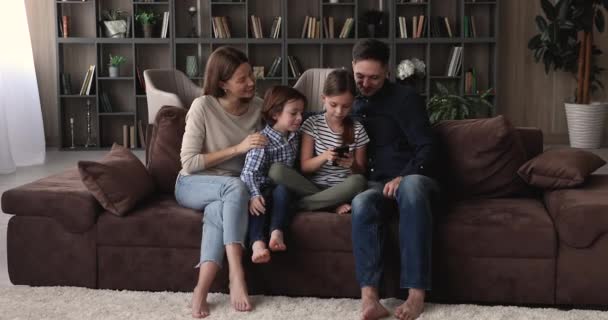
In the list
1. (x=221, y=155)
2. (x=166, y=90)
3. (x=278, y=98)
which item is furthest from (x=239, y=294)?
(x=166, y=90)

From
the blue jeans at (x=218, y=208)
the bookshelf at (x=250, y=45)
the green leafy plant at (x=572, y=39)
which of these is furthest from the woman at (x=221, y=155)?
the green leafy plant at (x=572, y=39)

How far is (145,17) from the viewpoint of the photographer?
26.5ft

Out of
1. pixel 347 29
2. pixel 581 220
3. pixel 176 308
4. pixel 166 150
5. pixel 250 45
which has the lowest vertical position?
pixel 176 308

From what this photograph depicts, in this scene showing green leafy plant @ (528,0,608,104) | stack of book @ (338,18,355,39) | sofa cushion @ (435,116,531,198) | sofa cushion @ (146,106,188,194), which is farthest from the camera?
stack of book @ (338,18,355,39)

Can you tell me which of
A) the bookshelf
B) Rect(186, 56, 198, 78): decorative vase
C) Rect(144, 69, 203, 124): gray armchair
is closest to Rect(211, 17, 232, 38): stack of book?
the bookshelf

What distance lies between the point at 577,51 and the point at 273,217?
5.82 meters

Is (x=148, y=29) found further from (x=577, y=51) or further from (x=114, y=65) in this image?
(x=577, y=51)

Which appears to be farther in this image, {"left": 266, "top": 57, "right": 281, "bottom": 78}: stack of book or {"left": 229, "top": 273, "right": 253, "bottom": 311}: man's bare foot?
{"left": 266, "top": 57, "right": 281, "bottom": 78}: stack of book

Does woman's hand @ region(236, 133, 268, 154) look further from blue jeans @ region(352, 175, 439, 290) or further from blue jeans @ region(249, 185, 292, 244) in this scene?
blue jeans @ region(352, 175, 439, 290)

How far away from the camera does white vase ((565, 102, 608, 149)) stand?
8.08 metres

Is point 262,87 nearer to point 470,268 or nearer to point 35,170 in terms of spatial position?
point 35,170

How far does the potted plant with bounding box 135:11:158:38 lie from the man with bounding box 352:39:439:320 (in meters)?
4.95

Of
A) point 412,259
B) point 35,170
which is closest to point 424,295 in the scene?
point 412,259

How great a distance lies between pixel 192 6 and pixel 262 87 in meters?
1.10
